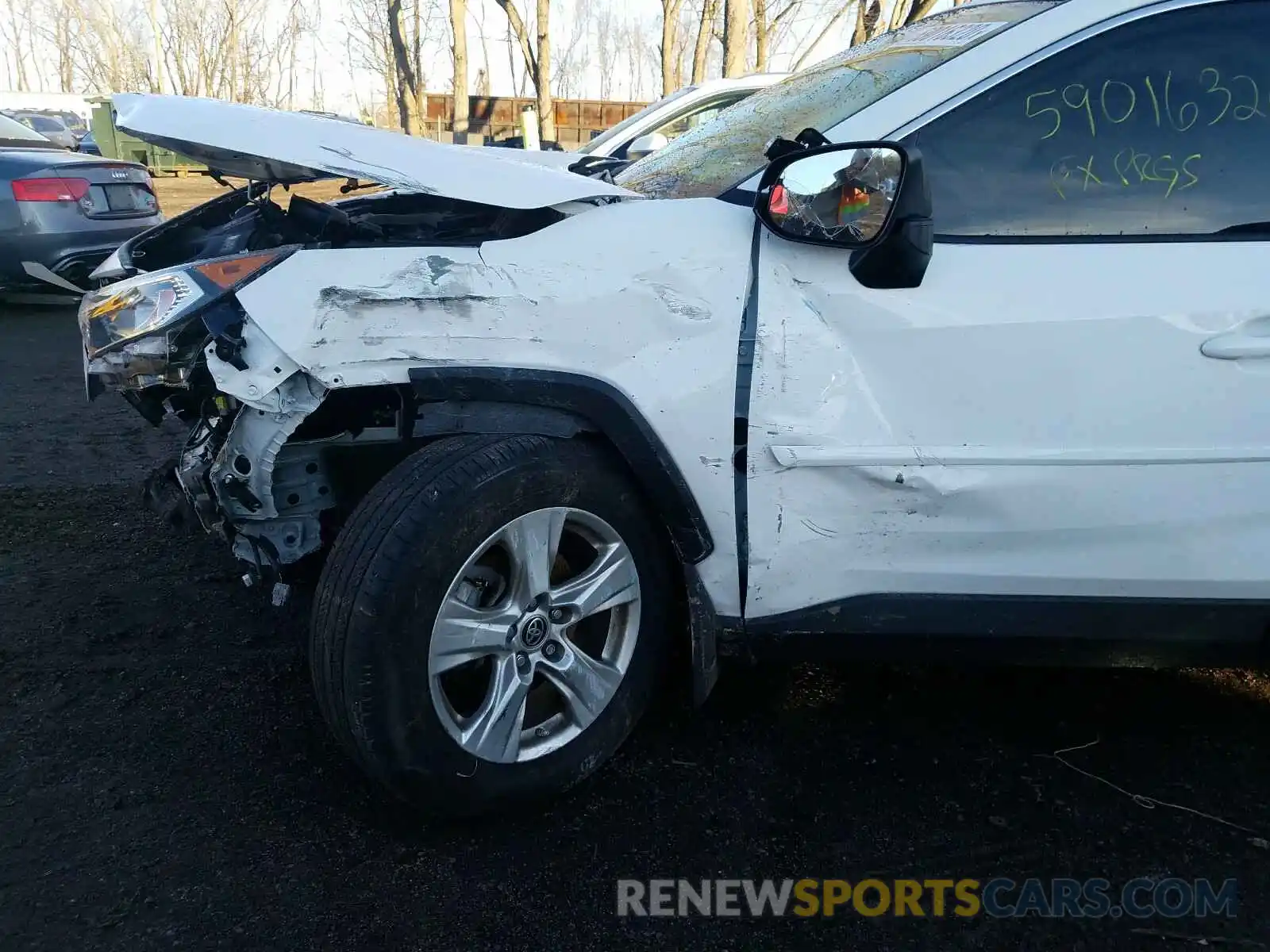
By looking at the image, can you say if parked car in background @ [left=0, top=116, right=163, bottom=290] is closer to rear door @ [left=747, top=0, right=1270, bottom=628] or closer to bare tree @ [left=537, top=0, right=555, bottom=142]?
rear door @ [left=747, top=0, right=1270, bottom=628]

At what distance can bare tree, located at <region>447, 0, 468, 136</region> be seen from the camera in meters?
22.7

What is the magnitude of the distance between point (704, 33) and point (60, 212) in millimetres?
18961

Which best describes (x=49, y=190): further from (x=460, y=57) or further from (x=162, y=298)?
(x=460, y=57)

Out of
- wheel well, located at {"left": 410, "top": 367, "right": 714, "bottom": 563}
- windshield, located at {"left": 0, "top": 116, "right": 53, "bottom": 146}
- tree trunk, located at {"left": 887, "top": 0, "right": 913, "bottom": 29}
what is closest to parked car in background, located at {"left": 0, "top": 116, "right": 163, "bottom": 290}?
windshield, located at {"left": 0, "top": 116, "right": 53, "bottom": 146}

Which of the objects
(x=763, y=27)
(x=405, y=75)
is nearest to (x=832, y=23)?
(x=763, y=27)

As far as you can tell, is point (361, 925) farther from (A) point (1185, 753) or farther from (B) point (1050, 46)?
(B) point (1050, 46)

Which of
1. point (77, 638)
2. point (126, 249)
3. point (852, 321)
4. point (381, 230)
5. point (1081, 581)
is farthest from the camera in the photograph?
point (77, 638)

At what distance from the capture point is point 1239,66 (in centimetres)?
215

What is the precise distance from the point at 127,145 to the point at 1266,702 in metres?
22.7

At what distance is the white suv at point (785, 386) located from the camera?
6.64ft

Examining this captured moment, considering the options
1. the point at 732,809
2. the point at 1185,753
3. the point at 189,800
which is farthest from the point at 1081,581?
the point at 189,800

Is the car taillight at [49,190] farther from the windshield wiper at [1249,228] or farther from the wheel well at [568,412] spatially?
the windshield wiper at [1249,228]

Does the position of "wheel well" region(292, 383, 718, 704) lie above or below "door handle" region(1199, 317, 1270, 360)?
below

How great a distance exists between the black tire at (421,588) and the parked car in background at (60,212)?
18.9 feet
